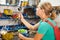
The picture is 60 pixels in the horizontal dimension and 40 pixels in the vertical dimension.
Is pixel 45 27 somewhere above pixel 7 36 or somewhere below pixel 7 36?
above

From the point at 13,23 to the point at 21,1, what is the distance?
18.3 inches

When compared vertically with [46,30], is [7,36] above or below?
below

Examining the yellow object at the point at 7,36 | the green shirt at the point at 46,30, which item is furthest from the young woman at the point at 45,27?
the yellow object at the point at 7,36

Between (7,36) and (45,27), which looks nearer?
(45,27)

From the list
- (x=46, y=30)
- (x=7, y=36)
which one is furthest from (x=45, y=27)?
(x=7, y=36)

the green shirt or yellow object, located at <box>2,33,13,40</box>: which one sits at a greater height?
the green shirt

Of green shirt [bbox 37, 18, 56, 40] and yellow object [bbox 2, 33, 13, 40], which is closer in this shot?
green shirt [bbox 37, 18, 56, 40]

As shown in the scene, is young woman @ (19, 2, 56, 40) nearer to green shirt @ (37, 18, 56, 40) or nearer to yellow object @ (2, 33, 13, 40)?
green shirt @ (37, 18, 56, 40)

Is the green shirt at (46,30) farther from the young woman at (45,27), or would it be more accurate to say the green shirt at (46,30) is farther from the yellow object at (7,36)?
the yellow object at (7,36)

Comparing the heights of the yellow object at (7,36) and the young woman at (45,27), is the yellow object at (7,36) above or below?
below

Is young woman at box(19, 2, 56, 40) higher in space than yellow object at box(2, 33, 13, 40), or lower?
higher

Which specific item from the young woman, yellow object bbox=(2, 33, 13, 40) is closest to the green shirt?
the young woman

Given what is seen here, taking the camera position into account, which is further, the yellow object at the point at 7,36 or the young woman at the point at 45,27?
the yellow object at the point at 7,36

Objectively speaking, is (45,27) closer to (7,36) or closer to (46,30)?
(46,30)
